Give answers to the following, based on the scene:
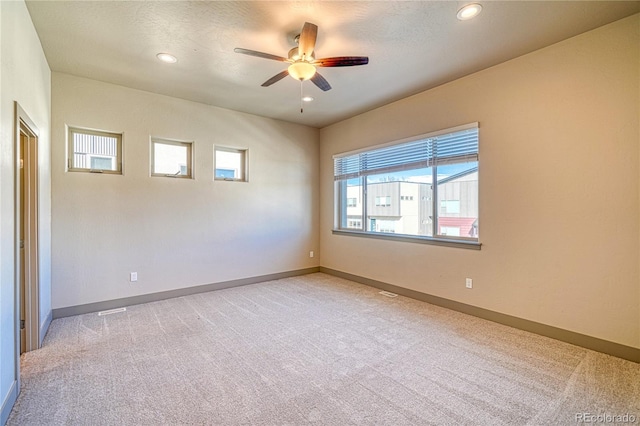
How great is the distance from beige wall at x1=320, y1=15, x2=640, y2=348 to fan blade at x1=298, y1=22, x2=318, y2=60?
2191mm

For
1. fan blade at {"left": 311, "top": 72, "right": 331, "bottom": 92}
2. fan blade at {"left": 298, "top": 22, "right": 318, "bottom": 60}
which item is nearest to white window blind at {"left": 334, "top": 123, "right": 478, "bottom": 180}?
fan blade at {"left": 311, "top": 72, "right": 331, "bottom": 92}

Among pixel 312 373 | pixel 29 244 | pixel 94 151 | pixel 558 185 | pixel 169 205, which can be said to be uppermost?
pixel 94 151

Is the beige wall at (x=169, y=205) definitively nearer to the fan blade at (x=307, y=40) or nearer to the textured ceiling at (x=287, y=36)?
the textured ceiling at (x=287, y=36)

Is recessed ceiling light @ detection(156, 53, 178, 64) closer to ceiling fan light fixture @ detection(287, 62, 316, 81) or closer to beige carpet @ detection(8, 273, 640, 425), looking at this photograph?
ceiling fan light fixture @ detection(287, 62, 316, 81)

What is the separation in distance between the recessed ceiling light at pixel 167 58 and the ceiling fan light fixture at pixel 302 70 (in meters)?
1.45

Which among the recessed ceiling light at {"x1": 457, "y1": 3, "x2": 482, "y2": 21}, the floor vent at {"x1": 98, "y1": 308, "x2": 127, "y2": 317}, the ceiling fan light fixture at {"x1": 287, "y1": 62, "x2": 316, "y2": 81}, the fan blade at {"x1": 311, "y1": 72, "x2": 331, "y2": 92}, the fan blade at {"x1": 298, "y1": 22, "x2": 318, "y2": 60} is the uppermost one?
the recessed ceiling light at {"x1": 457, "y1": 3, "x2": 482, "y2": 21}

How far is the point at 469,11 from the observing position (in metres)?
2.37

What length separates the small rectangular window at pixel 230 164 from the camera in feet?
15.7

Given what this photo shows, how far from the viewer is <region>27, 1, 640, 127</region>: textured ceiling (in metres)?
2.35

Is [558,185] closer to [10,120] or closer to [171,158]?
[10,120]

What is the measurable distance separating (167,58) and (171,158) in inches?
63.4

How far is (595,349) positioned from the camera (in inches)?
105

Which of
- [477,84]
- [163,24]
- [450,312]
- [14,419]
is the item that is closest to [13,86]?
[163,24]

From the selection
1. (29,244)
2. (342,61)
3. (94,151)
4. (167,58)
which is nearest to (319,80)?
(342,61)
